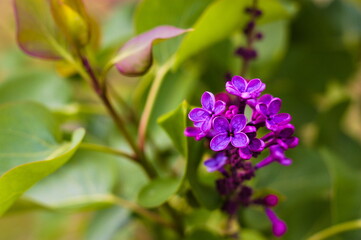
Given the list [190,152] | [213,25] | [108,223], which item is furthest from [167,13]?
[108,223]

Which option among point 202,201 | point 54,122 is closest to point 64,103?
point 54,122

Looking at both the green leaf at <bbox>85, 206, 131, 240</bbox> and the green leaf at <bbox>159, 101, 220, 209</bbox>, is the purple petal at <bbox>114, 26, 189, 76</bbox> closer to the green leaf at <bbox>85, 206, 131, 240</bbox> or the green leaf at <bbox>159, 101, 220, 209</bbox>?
the green leaf at <bbox>159, 101, 220, 209</bbox>

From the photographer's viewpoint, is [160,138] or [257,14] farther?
[160,138]

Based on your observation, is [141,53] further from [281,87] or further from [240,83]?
[281,87]

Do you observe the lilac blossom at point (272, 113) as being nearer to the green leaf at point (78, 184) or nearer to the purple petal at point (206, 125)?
the purple petal at point (206, 125)

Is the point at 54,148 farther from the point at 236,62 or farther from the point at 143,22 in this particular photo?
the point at 236,62

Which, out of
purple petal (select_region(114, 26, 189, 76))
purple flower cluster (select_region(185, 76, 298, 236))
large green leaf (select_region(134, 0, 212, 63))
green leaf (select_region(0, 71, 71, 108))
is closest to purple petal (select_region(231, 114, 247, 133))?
purple flower cluster (select_region(185, 76, 298, 236))
